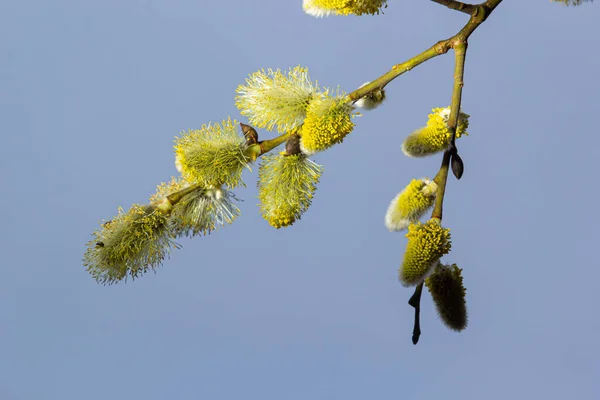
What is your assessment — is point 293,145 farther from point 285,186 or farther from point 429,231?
point 429,231

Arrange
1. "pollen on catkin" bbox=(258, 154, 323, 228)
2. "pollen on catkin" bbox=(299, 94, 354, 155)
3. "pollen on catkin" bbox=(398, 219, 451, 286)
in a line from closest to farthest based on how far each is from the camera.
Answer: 1. "pollen on catkin" bbox=(398, 219, 451, 286)
2. "pollen on catkin" bbox=(299, 94, 354, 155)
3. "pollen on catkin" bbox=(258, 154, 323, 228)

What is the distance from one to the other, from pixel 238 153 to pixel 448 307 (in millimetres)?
853

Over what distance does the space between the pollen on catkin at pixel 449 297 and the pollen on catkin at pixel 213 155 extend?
745mm

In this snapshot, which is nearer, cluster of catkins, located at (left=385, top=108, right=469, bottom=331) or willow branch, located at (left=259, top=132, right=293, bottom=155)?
cluster of catkins, located at (left=385, top=108, right=469, bottom=331)

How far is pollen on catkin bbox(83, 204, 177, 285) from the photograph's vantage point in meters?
2.58

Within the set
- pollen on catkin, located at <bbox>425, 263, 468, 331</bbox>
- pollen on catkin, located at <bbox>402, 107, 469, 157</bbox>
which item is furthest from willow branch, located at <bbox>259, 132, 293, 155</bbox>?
pollen on catkin, located at <bbox>425, 263, 468, 331</bbox>

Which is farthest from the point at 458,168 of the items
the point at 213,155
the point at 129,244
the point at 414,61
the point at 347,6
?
the point at 129,244

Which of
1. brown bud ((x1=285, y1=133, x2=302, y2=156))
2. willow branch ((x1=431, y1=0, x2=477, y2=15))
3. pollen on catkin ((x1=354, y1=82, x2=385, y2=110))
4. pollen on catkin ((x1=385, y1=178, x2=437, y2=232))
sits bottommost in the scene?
pollen on catkin ((x1=385, y1=178, x2=437, y2=232))

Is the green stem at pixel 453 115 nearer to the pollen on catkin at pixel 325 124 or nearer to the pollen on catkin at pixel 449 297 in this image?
the pollen on catkin at pixel 449 297

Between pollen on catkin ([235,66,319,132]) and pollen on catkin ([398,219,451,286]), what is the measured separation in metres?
0.55

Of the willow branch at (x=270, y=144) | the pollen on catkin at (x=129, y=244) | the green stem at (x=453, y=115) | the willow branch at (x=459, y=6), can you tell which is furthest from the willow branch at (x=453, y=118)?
the pollen on catkin at (x=129, y=244)

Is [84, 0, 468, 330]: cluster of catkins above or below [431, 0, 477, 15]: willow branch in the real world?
below

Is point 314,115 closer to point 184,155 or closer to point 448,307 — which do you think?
point 184,155

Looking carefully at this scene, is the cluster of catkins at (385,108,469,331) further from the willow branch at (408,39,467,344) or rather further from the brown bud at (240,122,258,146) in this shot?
the brown bud at (240,122,258,146)
